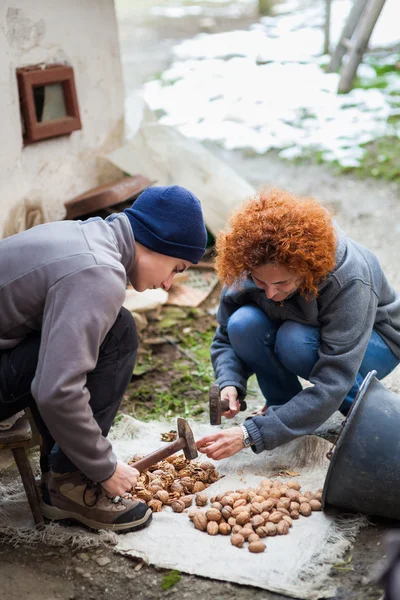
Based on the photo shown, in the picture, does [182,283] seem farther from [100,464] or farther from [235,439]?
[100,464]

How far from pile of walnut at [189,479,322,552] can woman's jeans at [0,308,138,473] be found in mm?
503

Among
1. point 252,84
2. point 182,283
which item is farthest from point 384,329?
point 252,84

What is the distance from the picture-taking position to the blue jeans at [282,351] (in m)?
2.96

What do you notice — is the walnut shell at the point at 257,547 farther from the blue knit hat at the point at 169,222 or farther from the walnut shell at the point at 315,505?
the blue knit hat at the point at 169,222

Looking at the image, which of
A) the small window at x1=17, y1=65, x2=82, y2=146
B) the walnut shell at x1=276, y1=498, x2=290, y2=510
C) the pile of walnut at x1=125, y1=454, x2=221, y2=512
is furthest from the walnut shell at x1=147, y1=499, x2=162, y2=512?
the small window at x1=17, y1=65, x2=82, y2=146

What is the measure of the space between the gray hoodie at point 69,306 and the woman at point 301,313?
54 centimetres

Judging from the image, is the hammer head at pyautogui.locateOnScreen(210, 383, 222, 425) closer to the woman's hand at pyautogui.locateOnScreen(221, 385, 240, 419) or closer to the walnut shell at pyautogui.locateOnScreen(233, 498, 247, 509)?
the woman's hand at pyautogui.locateOnScreen(221, 385, 240, 419)

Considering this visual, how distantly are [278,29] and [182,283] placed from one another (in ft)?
30.6

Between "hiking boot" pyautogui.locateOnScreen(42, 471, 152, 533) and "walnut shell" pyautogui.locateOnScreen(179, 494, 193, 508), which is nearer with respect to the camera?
"hiking boot" pyautogui.locateOnScreen(42, 471, 152, 533)

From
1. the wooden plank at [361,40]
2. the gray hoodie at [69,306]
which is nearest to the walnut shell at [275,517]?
the gray hoodie at [69,306]

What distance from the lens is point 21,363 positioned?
2488mm

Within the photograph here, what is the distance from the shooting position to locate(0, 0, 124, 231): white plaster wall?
13.5ft

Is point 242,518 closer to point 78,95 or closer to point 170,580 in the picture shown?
point 170,580

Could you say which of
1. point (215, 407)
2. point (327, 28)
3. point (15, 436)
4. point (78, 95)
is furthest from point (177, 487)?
point (327, 28)
